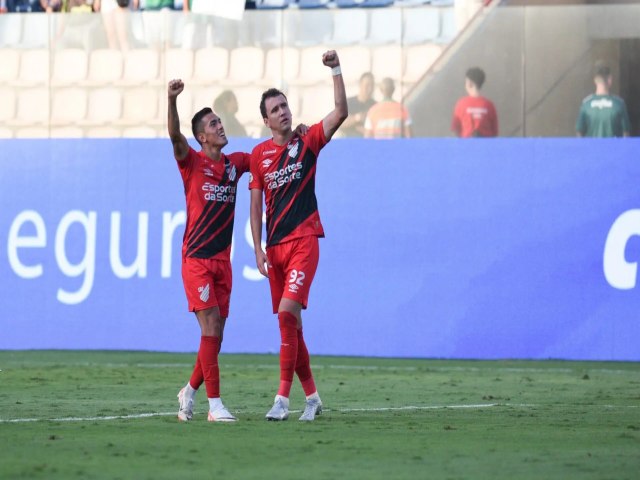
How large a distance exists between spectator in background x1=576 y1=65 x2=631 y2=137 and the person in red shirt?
0.99 metres

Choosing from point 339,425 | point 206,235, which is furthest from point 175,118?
point 339,425

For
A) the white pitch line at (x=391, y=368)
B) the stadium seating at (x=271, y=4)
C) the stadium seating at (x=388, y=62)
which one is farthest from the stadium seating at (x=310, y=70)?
the white pitch line at (x=391, y=368)

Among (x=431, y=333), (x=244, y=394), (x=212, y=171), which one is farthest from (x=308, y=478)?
(x=431, y=333)

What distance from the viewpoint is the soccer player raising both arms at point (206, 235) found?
32.0 feet

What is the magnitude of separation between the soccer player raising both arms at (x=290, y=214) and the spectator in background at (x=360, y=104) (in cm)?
716

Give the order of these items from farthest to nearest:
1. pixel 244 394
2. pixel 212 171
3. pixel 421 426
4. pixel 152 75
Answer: pixel 152 75 < pixel 244 394 < pixel 212 171 < pixel 421 426

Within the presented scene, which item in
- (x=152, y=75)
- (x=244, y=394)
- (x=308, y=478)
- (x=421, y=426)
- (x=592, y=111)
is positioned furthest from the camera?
(x=152, y=75)

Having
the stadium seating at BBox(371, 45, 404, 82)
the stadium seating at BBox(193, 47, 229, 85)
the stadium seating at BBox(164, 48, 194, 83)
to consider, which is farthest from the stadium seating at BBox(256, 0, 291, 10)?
the stadium seating at BBox(371, 45, 404, 82)

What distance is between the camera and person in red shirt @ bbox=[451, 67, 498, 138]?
55.3 feet

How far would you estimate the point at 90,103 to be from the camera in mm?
17922

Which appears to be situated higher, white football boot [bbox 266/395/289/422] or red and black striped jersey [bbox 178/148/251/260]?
red and black striped jersey [bbox 178/148/251/260]

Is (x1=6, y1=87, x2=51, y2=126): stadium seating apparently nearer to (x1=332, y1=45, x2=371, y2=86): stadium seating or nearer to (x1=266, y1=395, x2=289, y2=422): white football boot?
(x1=332, y1=45, x2=371, y2=86): stadium seating

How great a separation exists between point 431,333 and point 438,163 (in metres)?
1.94

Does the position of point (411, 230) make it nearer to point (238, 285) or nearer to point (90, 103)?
point (238, 285)
